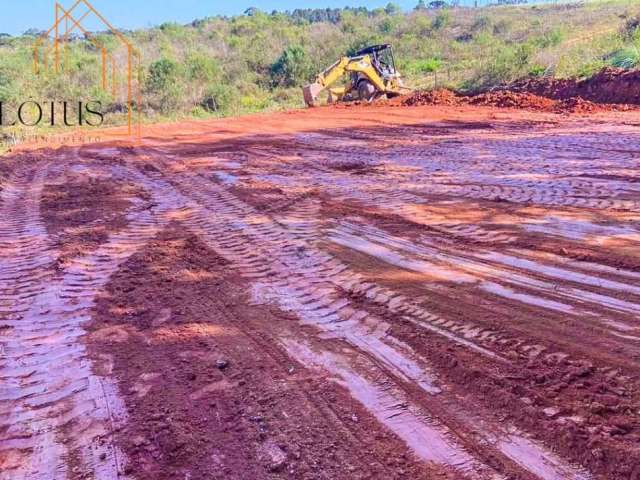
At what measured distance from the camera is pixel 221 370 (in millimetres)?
3312

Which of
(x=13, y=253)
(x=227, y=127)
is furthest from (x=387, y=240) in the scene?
(x=227, y=127)

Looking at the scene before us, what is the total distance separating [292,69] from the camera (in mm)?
33438

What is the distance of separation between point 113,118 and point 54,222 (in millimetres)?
18456

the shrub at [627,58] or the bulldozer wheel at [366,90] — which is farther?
the bulldozer wheel at [366,90]

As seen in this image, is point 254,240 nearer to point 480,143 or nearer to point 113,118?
point 480,143

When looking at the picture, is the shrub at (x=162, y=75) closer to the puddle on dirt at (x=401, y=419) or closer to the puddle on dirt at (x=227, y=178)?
the puddle on dirt at (x=227, y=178)

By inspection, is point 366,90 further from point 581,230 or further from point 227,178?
point 581,230

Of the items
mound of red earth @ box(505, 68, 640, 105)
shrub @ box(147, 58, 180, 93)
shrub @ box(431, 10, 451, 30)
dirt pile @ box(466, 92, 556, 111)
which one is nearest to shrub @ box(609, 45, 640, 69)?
mound of red earth @ box(505, 68, 640, 105)

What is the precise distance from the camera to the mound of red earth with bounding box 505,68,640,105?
16675 mm

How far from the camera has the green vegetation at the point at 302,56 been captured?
900 inches

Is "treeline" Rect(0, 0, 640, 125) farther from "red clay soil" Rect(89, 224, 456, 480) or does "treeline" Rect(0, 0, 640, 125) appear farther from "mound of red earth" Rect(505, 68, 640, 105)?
"red clay soil" Rect(89, 224, 456, 480)

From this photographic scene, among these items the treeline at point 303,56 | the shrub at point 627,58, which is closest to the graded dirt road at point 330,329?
the shrub at point 627,58

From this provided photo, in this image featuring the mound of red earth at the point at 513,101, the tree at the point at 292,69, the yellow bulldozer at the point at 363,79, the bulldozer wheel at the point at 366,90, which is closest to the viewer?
the mound of red earth at the point at 513,101

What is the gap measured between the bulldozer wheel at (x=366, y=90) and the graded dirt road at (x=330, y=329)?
49.4 ft
